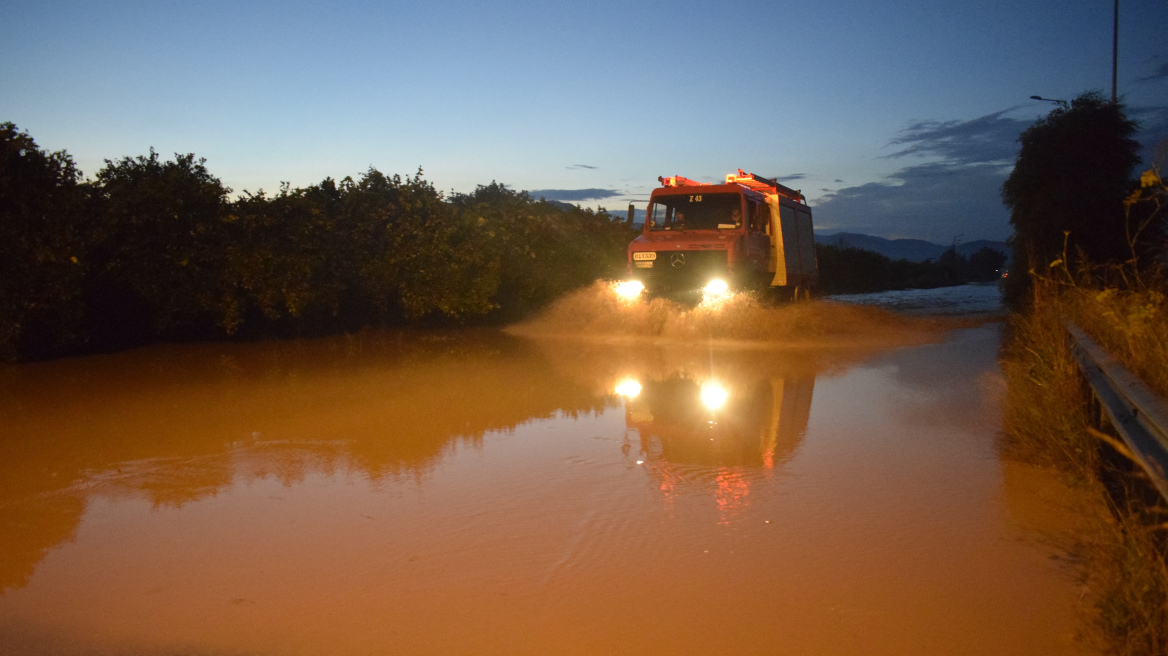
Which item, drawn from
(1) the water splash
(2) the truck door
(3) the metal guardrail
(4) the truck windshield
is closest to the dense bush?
(1) the water splash

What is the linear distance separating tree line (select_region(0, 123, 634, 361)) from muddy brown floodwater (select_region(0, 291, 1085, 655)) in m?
4.53

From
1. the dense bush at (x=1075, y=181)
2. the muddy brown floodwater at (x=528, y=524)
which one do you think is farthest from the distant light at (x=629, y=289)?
the dense bush at (x=1075, y=181)

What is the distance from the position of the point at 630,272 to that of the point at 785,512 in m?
12.9

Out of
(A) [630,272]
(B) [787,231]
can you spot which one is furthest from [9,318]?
(B) [787,231]

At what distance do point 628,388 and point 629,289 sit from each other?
7529 millimetres

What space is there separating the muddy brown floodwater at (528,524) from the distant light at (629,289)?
736 cm

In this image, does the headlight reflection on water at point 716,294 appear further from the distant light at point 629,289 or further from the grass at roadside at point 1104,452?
the grass at roadside at point 1104,452

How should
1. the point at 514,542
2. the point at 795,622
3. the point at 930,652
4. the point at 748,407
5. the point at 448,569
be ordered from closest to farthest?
the point at 930,652
the point at 795,622
the point at 448,569
the point at 514,542
the point at 748,407

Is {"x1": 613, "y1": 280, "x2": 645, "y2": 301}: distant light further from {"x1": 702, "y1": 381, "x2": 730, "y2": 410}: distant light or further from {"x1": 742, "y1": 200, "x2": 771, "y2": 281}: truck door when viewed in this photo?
{"x1": 702, "y1": 381, "x2": 730, "y2": 410}: distant light

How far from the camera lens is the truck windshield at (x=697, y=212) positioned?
18719 mm

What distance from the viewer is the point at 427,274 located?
21484mm

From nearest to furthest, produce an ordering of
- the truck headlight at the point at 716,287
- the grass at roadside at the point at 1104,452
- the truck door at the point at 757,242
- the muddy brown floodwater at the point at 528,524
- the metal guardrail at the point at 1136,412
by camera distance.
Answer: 1. the grass at roadside at the point at 1104,452
2. the metal guardrail at the point at 1136,412
3. the muddy brown floodwater at the point at 528,524
4. the truck headlight at the point at 716,287
5. the truck door at the point at 757,242

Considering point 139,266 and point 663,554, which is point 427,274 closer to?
point 139,266

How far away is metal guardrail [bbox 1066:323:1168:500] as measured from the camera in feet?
12.7
